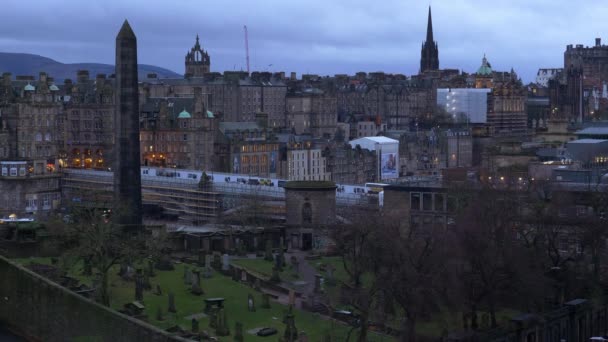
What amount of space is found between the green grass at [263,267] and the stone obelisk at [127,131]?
8.06 m

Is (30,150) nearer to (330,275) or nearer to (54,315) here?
(330,275)

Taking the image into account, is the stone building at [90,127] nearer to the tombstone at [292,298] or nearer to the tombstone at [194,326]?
the tombstone at [292,298]

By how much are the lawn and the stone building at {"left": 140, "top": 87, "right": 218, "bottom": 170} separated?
65579 mm

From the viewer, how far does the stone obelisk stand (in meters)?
74.8

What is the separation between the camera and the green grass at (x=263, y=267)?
69000 millimetres

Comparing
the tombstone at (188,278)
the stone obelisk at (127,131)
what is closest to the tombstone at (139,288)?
the tombstone at (188,278)

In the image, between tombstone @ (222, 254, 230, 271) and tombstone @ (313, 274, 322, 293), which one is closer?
tombstone @ (313, 274, 322, 293)

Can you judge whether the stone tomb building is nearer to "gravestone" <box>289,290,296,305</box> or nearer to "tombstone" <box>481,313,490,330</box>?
"gravestone" <box>289,290,296,305</box>

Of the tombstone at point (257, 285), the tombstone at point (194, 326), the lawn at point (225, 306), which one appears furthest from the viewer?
the tombstone at point (257, 285)

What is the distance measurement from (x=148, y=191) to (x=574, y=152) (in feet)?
141

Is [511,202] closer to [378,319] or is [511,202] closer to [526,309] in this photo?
[526,309]

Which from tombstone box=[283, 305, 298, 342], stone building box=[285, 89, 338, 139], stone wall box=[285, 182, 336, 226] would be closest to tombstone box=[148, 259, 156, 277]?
tombstone box=[283, 305, 298, 342]

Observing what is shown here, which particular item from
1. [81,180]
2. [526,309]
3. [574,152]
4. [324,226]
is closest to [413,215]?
[324,226]

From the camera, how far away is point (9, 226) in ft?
253
